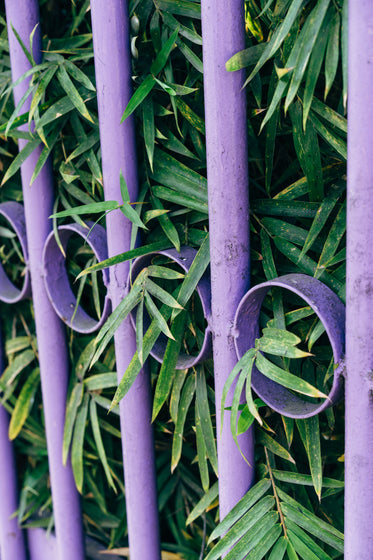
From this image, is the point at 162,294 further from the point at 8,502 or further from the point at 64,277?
the point at 8,502

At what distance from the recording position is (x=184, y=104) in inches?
30.3

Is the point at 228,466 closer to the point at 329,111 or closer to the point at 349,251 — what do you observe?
the point at 349,251

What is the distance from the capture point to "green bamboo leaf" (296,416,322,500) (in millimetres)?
727

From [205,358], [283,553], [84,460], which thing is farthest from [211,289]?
[84,460]

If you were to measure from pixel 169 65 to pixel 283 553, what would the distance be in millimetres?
672

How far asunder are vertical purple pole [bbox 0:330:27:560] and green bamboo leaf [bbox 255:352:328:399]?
63cm

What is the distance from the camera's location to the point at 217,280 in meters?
0.72

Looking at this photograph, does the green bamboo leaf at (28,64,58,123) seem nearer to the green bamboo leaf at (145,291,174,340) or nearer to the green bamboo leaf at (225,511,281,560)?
the green bamboo leaf at (145,291,174,340)

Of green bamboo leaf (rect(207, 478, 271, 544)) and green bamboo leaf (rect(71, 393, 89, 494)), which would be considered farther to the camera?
green bamboo leaf (rect(71, 393, 89, 494))

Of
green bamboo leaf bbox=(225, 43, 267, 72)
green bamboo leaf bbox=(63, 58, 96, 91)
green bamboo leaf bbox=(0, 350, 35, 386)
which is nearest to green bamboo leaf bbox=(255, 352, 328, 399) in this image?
green bamboo leaf bbox=(225, 43, 267, 72)

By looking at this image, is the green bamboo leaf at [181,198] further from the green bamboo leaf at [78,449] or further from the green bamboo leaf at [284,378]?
the green bamboo leaf at [78,449]

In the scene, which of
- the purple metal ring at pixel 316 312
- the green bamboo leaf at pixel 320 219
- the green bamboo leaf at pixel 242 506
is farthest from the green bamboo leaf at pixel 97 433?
the green bamboo leaf at pixel 320 219

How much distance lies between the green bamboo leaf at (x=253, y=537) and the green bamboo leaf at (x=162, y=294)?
12.1 inches

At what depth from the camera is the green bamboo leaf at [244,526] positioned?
29.1 inches
